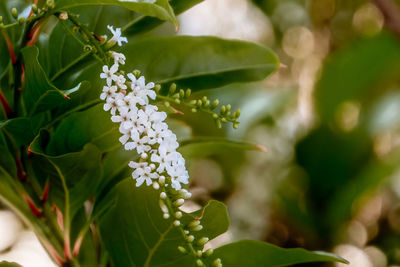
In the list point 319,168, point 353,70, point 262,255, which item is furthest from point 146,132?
point 353,70

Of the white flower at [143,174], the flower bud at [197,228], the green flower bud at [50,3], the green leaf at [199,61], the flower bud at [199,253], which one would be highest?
the green leaf at [199,61]

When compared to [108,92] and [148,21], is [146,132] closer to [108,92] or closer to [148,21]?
[108,92]

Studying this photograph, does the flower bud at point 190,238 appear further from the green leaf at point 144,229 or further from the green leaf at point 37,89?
the green leaf at point 37,89

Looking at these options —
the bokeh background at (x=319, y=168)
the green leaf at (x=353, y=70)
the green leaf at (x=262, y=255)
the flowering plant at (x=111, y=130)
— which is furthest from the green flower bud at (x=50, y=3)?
the green leaf at (x=353, y=70)

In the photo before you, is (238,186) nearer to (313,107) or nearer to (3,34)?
(313,107)

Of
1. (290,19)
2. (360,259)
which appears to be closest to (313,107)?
(360,259)

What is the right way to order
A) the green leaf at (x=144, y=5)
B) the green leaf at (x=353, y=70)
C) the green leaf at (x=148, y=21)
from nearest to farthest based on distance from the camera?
the green leaf at (x=144, y=5) → the green leaf at (x=148, y=21) → the green leaf at (x=353, y=70)

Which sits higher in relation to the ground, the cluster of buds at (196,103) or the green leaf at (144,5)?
the green leaf at (144,5)
